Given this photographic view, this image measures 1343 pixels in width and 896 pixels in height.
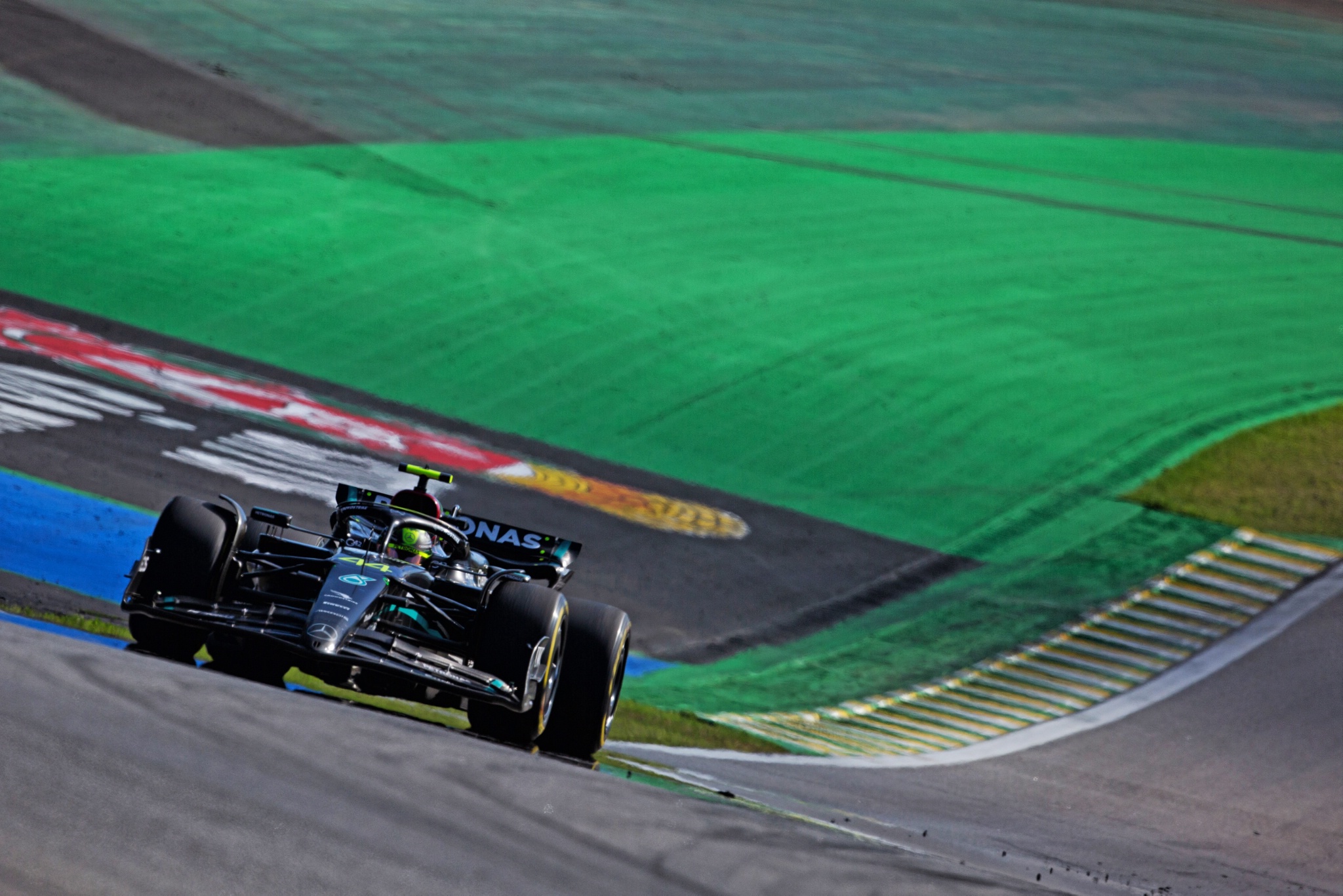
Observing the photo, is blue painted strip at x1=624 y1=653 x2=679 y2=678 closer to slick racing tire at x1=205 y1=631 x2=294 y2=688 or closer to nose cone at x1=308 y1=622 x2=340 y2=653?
slick racing tire at x1=205 y1=631 x2=294 y2=688

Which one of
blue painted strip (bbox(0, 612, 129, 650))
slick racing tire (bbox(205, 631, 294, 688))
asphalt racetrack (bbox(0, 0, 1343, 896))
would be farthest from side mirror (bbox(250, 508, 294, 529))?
asphalt racetrack (bbox(0, 0, 1343, 896))

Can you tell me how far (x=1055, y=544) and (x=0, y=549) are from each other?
38.2 feet

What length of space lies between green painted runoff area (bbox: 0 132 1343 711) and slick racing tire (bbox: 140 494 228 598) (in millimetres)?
5247

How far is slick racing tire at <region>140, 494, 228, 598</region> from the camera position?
9.38 m

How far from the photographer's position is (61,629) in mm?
10859

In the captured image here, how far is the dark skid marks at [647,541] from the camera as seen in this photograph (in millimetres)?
15477

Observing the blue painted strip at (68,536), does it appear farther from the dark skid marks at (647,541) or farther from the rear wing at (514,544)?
the rear wing at (514,544)

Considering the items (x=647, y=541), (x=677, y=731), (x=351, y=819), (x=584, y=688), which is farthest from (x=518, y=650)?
(x=647, y=541)

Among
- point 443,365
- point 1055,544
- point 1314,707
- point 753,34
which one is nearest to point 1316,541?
point 1055,544

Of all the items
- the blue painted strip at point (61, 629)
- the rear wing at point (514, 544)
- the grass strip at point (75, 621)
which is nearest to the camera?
the blue painted strip at point (61, 629)

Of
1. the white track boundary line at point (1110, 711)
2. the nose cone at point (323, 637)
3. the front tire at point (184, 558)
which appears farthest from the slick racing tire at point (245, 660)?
the white track boundary line at point (1110, 711)

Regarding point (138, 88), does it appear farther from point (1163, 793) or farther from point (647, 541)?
point (1163, 793)

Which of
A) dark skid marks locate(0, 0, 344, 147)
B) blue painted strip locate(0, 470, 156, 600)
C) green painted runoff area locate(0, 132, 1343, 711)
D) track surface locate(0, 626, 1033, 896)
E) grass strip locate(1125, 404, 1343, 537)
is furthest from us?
dark skid marks locate(0, 0, 344, 147)

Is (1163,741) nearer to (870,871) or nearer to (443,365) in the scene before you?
(870,871)
